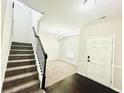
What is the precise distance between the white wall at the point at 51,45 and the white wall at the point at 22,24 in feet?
8.47

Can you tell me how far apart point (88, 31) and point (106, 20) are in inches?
44.2

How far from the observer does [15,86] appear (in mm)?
2342

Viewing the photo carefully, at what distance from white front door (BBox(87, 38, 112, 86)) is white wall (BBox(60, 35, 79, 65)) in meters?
2.77

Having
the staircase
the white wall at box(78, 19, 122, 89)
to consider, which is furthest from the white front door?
the staircase

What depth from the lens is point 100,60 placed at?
12.5 feet

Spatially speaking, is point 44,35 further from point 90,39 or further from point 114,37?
point 114,37

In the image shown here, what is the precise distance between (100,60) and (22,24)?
4.34 m

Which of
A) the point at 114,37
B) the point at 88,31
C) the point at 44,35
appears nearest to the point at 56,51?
the point at 44,35

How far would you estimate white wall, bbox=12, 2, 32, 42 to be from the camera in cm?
472

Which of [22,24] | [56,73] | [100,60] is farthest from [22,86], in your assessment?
[22,24]

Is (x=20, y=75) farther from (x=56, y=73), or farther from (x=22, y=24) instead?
(x=22, y=24)

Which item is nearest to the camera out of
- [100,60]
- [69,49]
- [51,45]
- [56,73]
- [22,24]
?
[100,60]

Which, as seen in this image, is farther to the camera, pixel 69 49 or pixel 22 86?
pixel 69 49

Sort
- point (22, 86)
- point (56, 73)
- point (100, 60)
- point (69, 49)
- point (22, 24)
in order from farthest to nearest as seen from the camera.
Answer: point (69, 49)
point (22, 24)
point (56, 73)
point (100, 60)
point (22, 86)
